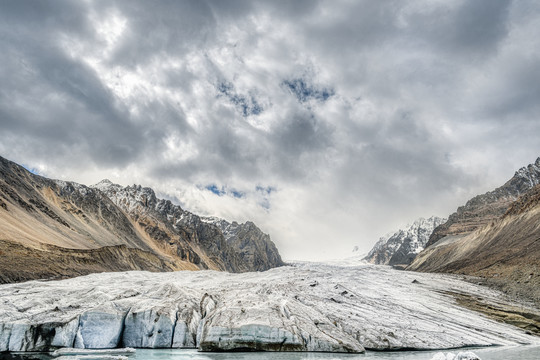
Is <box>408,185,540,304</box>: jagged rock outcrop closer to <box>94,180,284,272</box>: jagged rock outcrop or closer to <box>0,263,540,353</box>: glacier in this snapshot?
<box>0,263,540,353</box>: glacier

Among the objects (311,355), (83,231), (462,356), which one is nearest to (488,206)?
(83,231)

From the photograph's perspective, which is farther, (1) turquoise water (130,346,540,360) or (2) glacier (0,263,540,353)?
(2) glacier (0,263,540,353)

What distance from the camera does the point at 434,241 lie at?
177 m

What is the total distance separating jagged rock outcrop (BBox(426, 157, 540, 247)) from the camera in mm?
165250

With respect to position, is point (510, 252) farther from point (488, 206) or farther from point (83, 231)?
point (488, 206)

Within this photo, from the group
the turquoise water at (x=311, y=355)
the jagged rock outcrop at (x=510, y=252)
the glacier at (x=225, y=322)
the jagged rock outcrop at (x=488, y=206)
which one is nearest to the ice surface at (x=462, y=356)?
the turquoise water at (x=311, y=355)

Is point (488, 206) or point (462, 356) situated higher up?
point (488, 206)

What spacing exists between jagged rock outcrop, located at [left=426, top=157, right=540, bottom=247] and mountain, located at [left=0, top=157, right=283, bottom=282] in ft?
388

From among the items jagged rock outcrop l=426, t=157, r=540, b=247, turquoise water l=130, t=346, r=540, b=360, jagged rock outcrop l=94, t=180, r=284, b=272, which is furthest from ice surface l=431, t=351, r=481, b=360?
jagged rock outcrop l=426, t=157, r=540, b=247

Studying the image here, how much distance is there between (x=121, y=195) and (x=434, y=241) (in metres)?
160

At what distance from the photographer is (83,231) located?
101438mm

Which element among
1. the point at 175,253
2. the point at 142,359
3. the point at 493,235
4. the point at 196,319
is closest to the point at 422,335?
the point at 196,319

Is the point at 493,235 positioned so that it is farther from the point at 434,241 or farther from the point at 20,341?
the point at 20,341

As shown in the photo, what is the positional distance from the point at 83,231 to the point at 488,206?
184 m
